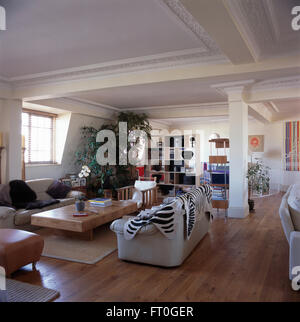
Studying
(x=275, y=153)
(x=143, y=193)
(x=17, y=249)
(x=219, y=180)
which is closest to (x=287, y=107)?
(x=275, y=153)

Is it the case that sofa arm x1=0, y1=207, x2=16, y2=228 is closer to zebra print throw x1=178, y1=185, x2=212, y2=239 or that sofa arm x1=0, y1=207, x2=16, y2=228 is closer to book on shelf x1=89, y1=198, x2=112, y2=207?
book on shelf x1=89, y1=198, x2=112, y2=207

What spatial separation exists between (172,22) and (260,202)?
6.07 meters

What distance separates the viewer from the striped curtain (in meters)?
9.72

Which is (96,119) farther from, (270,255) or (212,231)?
(270,255)

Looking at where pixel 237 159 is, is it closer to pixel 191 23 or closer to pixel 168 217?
pixel 168 217

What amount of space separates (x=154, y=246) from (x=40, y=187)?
3.66 metres

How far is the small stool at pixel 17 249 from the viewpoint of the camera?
3002 mm

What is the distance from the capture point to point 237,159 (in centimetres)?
585

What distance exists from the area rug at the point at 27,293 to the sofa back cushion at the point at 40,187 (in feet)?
10.6

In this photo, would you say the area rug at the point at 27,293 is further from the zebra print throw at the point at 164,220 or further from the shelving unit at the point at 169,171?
the shelving unit at the point at 169,171

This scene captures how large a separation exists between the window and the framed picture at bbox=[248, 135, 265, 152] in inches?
282

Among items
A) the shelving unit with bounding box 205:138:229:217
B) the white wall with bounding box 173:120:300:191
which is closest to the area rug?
the shelving unit with bounding box 205:138:229:217

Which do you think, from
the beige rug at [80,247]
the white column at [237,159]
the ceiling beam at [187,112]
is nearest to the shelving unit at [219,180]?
the white column at [237,159]
